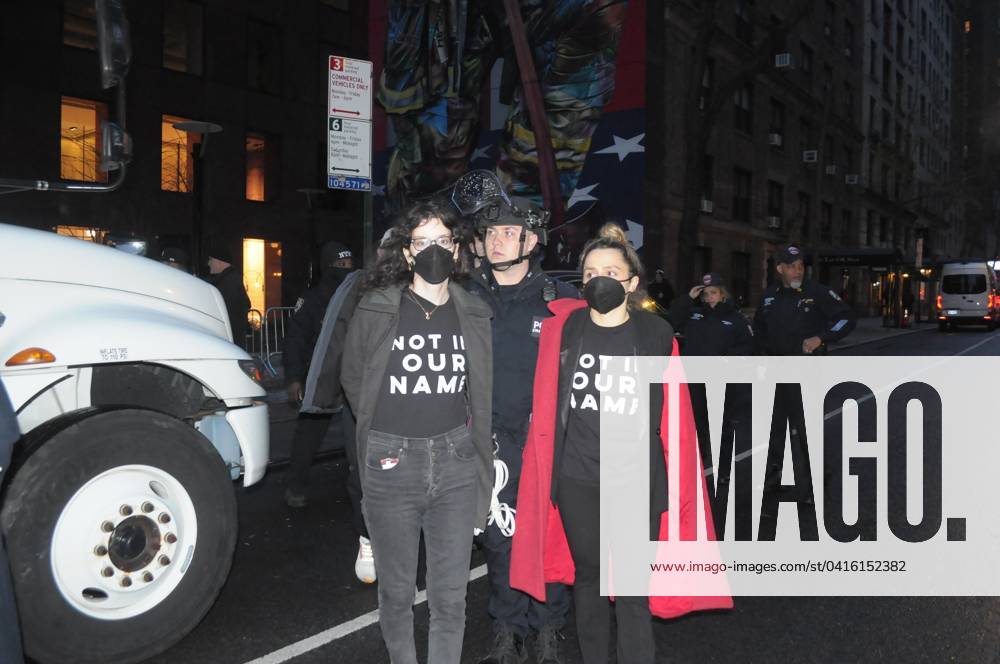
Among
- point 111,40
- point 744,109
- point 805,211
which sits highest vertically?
point 744,109

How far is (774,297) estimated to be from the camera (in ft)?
21.8

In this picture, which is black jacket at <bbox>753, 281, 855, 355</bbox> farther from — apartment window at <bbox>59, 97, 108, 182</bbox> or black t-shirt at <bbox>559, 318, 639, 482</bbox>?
apartment window at <bbox>59, 97, 108, 182</bbox>

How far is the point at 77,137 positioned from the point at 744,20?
21952mm

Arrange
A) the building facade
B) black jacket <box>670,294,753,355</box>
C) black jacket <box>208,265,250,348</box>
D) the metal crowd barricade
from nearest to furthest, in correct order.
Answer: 1. black jacket <box>670,294,753,355</box>
2. black jacket <box>208,265,250,348</box>
3. the metal crowd barricade
4. the building facade

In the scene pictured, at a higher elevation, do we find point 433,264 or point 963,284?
point 963,284

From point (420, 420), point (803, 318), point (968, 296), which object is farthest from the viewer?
point (968, 296)

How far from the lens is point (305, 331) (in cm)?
626

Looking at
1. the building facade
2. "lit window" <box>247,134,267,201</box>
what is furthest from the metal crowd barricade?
"lit window" <box>247,134,267,201</box>

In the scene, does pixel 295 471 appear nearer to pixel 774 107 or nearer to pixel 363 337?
pixel 363 337

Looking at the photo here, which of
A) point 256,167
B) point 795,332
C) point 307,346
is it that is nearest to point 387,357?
point 307,346

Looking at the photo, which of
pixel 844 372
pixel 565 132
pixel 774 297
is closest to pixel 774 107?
pixel 565 132

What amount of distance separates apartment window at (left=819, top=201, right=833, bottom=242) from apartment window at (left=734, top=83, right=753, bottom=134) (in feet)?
38.6

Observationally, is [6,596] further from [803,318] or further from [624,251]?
[803,318]

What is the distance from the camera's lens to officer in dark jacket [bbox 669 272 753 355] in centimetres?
696
